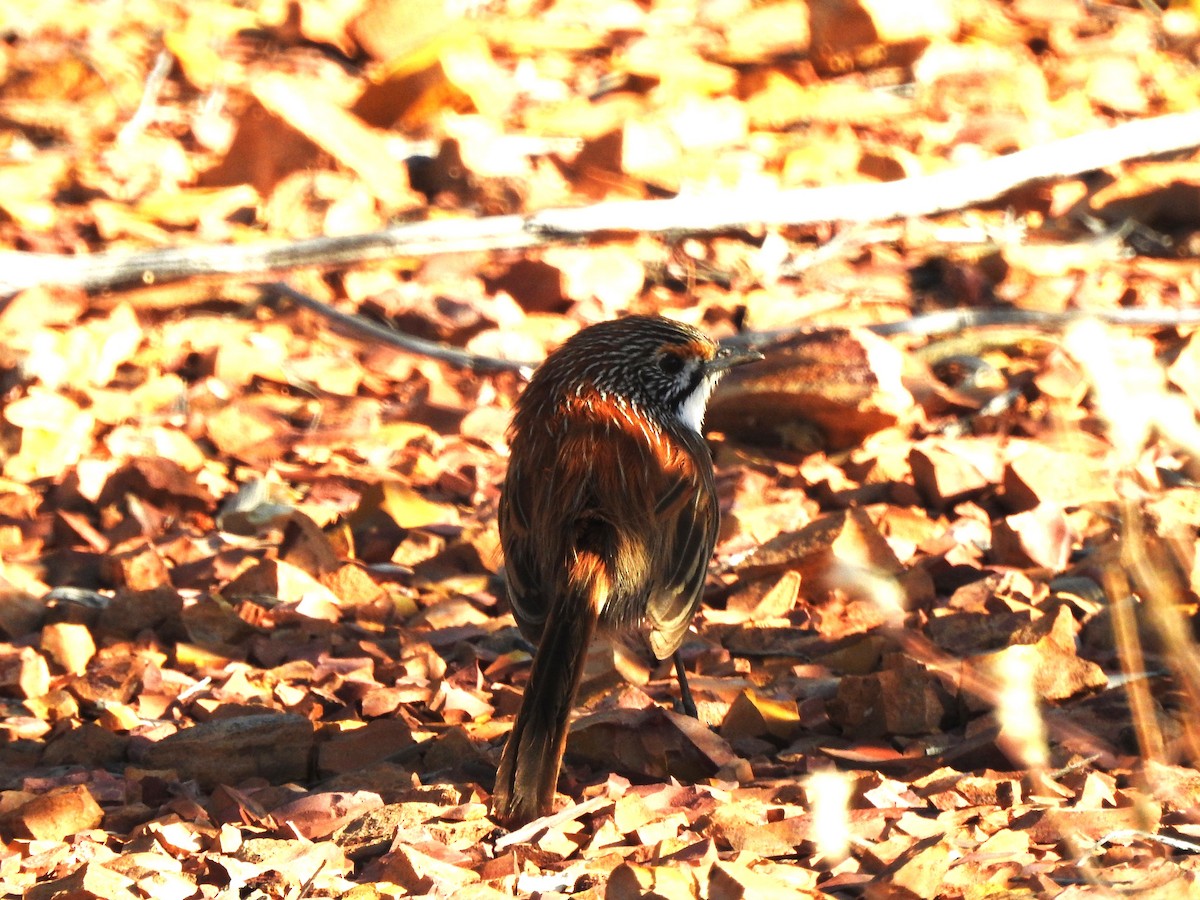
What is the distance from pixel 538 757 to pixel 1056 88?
7284mm

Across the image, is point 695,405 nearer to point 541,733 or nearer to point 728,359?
point 728,359

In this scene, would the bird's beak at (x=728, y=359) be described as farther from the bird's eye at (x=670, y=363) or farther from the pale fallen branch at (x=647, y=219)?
the pale fallen branch at (x=647, y=219)

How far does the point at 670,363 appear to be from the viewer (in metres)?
5.52

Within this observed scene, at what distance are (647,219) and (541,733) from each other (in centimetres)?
411

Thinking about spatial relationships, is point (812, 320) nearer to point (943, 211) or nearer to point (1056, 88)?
point (943, 211)

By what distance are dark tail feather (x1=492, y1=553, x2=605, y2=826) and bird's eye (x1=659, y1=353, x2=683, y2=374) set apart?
134cm

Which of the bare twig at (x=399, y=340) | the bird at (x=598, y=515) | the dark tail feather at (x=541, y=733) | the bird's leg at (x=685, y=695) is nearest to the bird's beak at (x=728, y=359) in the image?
the bird at (x=598, y=515)

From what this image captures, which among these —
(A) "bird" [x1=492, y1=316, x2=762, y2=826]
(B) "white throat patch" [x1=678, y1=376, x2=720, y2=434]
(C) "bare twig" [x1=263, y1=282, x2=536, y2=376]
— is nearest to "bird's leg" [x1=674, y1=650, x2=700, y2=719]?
(A) "bird" [x1=492, y1=316, x2=762, y2=826]

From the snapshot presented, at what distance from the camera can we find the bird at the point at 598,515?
163 inches

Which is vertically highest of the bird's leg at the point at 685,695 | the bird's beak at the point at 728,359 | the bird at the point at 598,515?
the bird's beak at the point at 728,359

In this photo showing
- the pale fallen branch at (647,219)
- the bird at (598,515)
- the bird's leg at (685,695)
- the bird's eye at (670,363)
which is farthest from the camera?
the pale fallen branch at (647,219)

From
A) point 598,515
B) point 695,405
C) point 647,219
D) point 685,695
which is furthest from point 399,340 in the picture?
point 685,695

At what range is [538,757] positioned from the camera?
4020 mm

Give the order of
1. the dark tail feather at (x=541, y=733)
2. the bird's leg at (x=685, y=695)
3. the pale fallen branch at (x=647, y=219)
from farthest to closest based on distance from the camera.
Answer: the pale fallen branch at (x=647, y=219), the bird's leg at (x=685, y=695), the dark tail feather at (x=541, y=733)
